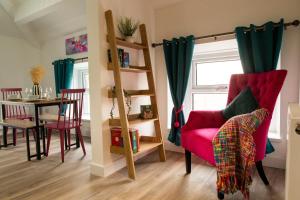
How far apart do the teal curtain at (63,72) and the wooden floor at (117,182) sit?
70.8 inches

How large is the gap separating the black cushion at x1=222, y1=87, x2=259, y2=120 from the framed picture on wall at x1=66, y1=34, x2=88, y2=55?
9.31 feet

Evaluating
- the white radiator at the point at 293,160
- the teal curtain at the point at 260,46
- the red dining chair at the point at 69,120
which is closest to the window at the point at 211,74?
the teal curtain at the point at 260,46

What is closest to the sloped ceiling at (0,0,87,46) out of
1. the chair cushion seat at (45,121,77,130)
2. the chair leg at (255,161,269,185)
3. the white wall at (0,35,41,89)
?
the white wall at (0,35,41,89)

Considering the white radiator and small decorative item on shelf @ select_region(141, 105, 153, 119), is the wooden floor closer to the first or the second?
small decorative item on shelf @ select_region(141, 105, 153, 119)

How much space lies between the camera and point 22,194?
180cm

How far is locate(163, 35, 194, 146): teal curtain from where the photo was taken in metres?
2.58

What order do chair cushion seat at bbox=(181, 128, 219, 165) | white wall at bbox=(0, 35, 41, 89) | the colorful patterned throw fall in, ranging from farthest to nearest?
white wall at bbox=(0, 35, 41, 89)
chair cushion seat at bbox=(181, 128, 219, 165)
the colorful patterned throw

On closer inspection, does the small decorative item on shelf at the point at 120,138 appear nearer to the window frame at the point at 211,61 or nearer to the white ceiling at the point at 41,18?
the window frame at the point at 211,61

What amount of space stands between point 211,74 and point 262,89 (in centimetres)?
101

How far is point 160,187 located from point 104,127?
Result: 80 cm

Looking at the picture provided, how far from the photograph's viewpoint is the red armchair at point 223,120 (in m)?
1.67

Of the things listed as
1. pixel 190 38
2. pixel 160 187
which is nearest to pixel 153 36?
pixel 190 38

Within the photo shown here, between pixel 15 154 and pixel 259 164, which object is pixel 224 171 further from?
pixel 15 154

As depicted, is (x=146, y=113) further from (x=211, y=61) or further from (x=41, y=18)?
(x=41, y=18)
